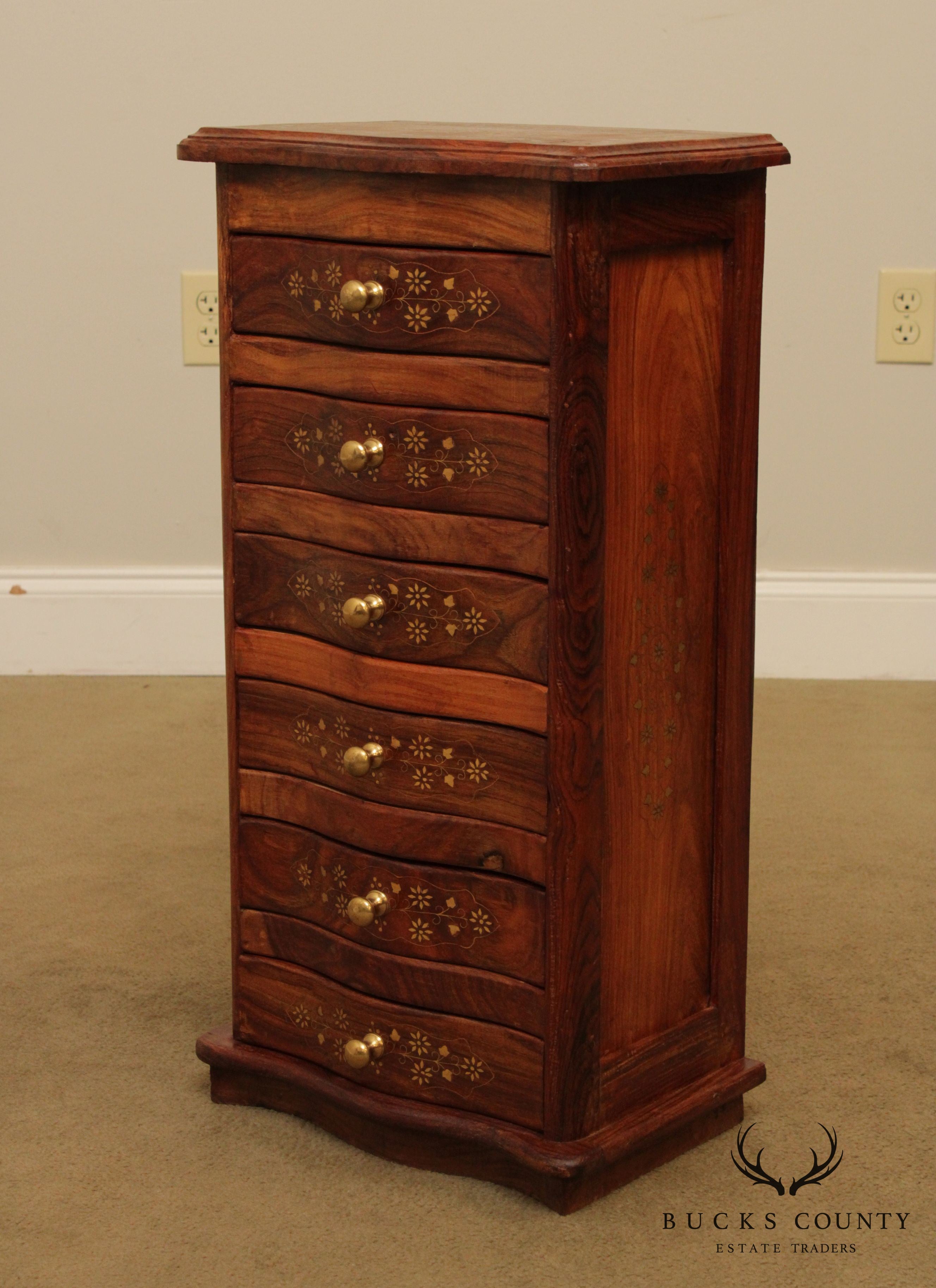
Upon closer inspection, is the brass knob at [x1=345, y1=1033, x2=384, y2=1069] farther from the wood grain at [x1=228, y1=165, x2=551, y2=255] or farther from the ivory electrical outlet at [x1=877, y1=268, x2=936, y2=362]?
the ivory electrical outlet at [x1=877, y1=268, x2=936, y2=362]

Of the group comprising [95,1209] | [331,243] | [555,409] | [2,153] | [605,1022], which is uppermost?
[2,153]

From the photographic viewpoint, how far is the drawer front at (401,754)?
4.08 ft

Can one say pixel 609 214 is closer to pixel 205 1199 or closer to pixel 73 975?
pixel 205 1199

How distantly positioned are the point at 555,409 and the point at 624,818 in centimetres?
32

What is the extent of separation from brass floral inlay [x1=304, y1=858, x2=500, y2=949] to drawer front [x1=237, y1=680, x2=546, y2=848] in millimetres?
61

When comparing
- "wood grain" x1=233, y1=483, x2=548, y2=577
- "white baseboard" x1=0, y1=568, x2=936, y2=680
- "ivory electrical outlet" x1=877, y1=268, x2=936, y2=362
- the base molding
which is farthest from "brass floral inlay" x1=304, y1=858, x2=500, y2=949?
"ivory electrical outlet" x1=877, y1=268, x2=936, y2=362

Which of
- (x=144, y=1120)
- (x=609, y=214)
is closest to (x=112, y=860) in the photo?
(x=144, y=1120)

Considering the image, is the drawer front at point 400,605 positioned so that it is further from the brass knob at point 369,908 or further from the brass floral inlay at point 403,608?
the brass knob at point 369,908

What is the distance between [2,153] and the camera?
8.13 ft

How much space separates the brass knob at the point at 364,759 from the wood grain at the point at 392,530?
0.15 meters

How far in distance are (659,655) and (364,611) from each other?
222 millimetres

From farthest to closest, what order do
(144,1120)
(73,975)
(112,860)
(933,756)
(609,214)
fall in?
(933,756), (112,860), (73,975), (144,1120), (609,214)

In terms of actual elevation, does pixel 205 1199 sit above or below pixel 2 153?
below

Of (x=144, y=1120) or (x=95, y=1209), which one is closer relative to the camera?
(x=95, y=1209)
